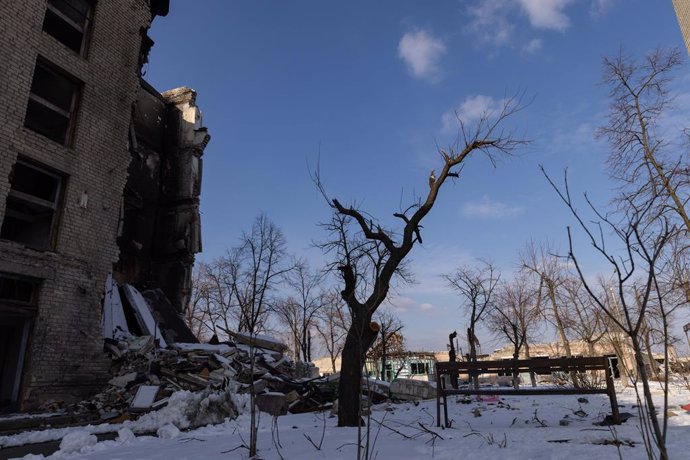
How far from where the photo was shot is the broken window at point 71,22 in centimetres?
1236

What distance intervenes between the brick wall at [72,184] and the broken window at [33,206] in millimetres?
262

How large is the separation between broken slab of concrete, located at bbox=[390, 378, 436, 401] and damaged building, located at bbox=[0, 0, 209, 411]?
8.50 metres

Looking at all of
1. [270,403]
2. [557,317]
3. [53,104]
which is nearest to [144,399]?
[270,403]

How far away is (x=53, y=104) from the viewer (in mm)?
11664

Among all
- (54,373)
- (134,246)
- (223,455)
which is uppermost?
(134,246)

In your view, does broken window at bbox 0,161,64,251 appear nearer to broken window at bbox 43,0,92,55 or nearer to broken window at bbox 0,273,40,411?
broken window at bbox 0,273,40,411

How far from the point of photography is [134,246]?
54.9ft

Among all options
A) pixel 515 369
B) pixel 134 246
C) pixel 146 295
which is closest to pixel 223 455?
pixel 515 369

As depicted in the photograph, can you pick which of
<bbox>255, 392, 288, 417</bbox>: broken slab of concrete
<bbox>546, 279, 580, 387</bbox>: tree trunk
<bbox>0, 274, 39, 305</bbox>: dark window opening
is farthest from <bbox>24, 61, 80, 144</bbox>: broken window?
<bbox>546, 279, 580, 387</bbox>: tree trunk

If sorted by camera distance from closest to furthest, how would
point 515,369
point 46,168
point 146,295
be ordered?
point 515,369, point 46,168, point 146,295

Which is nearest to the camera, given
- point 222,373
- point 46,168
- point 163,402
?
point 163,402

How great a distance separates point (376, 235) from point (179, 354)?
23.6 feet

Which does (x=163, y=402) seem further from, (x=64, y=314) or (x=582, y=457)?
(x=582, y=457)

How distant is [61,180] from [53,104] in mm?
2234
